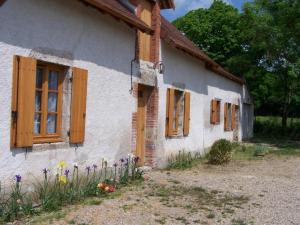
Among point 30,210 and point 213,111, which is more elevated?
point 213,111

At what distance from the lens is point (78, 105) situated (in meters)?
7.81

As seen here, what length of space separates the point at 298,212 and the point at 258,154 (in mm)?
9154

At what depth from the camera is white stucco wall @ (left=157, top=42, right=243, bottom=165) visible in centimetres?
1202

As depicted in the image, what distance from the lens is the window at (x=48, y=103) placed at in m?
7.07

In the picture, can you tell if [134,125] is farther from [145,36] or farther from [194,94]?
[194,94]

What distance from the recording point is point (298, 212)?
23.2 feet

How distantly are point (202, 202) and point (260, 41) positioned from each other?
16.2m

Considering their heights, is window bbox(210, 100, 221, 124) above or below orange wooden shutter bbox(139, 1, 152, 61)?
below

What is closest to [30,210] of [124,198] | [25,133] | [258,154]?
[25,133]

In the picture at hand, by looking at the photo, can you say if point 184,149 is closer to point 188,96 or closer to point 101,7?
point 188,96

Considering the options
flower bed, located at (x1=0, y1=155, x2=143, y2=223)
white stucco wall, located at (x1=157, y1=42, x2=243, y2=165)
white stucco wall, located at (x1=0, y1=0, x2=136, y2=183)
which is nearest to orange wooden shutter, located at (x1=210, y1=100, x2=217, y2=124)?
white stucco wall, located at (x1=157, y1=42, x2=243, y2=165)

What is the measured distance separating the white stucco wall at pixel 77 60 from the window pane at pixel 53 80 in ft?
0.98

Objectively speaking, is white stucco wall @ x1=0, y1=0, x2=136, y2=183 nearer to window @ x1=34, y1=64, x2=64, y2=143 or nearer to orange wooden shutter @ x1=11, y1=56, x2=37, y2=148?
orange wooden shutter @ x1=11, y1=56, x2=37, y2=148

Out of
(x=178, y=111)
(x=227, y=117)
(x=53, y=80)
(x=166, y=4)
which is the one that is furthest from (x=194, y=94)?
(x=53, y=80)
